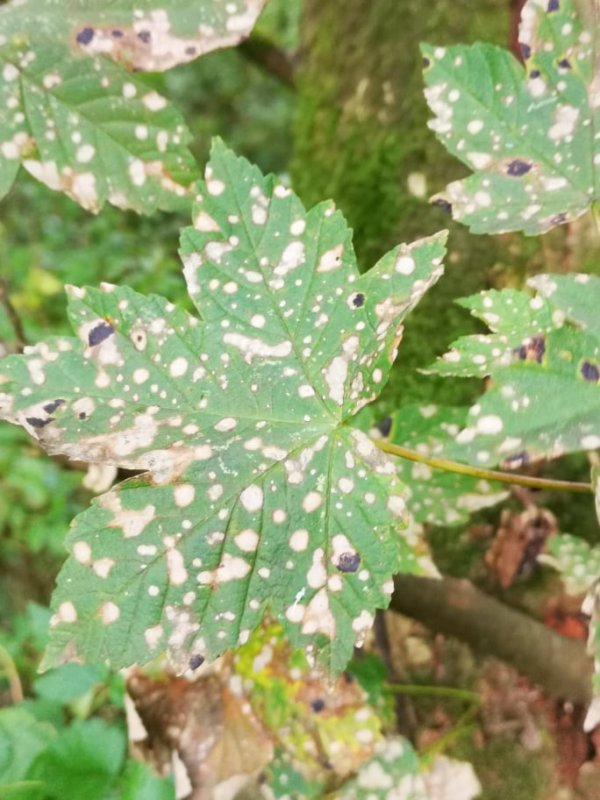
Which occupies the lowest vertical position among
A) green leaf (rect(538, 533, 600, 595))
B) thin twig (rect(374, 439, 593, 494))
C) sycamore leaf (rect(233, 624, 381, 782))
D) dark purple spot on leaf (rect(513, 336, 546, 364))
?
sycamore leaf (rect(233, 624, 381, 782))

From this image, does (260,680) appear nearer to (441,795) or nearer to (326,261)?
(441,795)

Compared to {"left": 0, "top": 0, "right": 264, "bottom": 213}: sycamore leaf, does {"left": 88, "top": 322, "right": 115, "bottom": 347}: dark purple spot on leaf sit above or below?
below

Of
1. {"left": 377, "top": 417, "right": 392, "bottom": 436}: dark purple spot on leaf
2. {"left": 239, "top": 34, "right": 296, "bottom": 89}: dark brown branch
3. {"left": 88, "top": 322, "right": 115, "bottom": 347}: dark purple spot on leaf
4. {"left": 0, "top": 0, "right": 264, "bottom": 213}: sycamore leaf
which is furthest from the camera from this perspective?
{"left": 239, "top": 34, "right": 296, "bottom": 89}: dark brown branch

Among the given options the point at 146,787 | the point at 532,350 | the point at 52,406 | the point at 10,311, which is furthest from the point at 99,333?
the point at 146,787

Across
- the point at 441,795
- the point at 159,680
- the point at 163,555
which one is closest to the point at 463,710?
the point at 441,795

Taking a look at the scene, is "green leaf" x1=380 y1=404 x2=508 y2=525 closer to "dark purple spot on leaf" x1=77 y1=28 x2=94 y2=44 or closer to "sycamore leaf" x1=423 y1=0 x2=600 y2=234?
"sycamore leaf" x1=423 y1=0 x2=600 y2=234

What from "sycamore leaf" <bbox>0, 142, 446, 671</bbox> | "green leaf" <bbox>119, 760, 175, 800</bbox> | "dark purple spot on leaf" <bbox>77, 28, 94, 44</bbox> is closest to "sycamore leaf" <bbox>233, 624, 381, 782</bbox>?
"green leaf" <bbox>119, 760, 175, 800</bbox>

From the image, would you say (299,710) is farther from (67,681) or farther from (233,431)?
(233,431)
